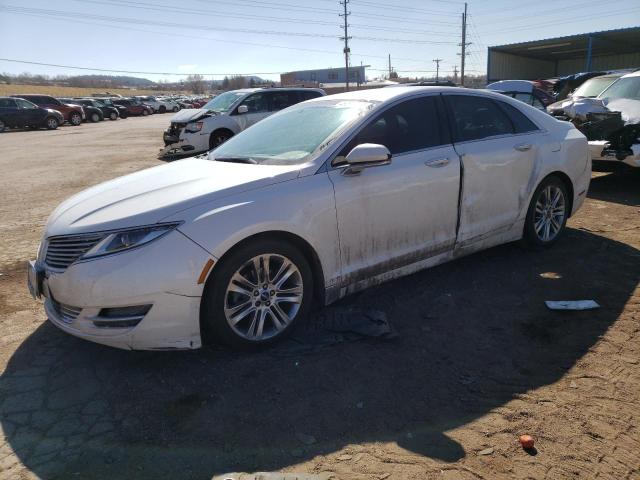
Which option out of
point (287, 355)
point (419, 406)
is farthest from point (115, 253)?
point (419, 406)

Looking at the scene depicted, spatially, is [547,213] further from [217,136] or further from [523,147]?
[217,136]

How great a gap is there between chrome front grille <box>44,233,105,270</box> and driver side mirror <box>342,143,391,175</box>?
5.37 feet

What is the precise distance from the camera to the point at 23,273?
Answer: 4746 millimetres

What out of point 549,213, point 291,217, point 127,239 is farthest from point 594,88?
point 127,239

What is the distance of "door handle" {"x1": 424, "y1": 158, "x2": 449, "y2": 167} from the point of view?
3.84 meters

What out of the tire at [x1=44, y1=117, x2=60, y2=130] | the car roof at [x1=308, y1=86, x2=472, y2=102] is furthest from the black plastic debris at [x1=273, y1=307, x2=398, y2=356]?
the tire at [x1=44, y1=117, x2=60, y2=130]

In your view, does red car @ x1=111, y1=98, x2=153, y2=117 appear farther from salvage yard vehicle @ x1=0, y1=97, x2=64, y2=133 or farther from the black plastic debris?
the black plastic debris

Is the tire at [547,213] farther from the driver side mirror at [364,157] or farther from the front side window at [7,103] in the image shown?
the front side window at [7,103]

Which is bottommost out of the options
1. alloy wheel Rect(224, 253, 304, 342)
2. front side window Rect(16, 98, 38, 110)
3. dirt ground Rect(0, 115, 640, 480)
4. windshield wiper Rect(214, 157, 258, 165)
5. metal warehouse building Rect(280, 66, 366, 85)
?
dirt ground Rect(0, 115, 640, 480)

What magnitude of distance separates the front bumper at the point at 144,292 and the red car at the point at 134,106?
4608 centimetres

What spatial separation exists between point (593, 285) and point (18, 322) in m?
4.68

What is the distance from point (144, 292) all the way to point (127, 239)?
1.09 ft

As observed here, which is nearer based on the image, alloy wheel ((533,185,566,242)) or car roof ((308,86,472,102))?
car roof ((308,86,472,102))

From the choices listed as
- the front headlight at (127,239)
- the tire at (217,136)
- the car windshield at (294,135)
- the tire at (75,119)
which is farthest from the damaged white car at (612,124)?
the tire at (75,119)
